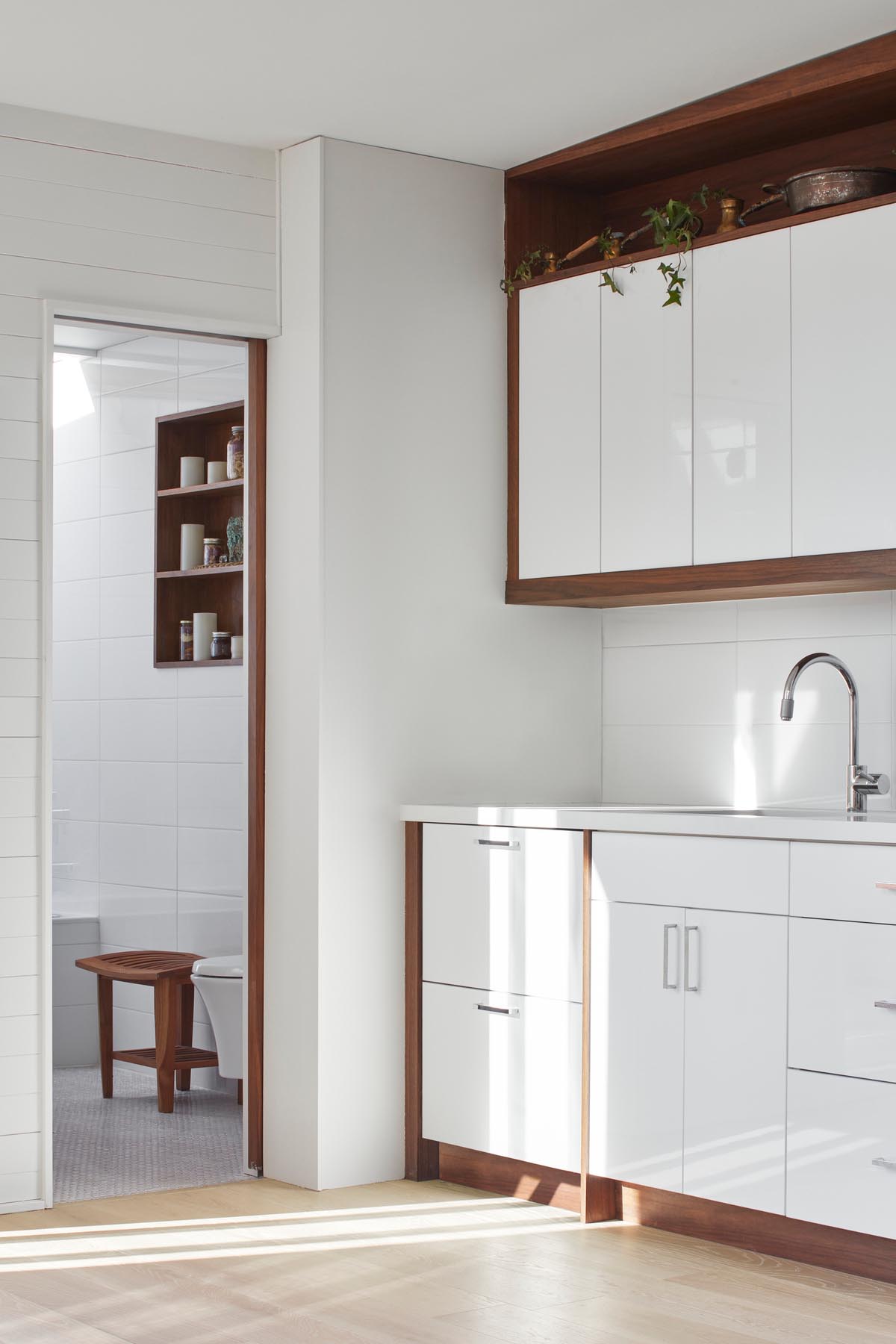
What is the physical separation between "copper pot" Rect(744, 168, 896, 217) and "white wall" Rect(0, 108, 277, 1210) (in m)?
1.43

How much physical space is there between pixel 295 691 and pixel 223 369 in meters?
1.64

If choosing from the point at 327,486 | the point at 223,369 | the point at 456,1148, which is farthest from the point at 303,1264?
the point at 223,369

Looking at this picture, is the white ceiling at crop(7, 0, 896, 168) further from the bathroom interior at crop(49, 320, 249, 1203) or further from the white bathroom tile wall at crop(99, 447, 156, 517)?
the white bathroom tile wall at crop(99, 447, 156, 517)

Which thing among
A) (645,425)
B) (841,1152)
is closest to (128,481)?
(645,425)

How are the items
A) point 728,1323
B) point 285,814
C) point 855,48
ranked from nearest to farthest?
1. point 728,1323
2. point 855,48
3. point 285,814

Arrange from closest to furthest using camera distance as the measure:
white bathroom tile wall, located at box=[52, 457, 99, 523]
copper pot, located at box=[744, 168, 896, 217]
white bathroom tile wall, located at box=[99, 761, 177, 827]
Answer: copper pot, located at box=[744, 168, 896, 217], white bathroom tile wall, located at box=[99, 761, 177, 827], white bathroom tile wall, located at box=[52, 457, 99, 523]

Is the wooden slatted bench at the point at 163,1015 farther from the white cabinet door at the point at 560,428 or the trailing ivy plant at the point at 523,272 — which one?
the trailing ivy plant at the point at 523,272

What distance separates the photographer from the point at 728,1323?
291cm

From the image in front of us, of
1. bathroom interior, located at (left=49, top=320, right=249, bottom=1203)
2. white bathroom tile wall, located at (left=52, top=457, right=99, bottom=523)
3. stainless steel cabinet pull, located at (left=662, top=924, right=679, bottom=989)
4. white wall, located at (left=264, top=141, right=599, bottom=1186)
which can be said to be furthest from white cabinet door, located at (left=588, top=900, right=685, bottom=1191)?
white bathroom tile wall, located at (left=52, top=457, right=99, bottom=523)

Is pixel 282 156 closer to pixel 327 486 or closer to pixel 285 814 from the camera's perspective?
pixel 327 486

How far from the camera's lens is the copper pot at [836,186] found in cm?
353

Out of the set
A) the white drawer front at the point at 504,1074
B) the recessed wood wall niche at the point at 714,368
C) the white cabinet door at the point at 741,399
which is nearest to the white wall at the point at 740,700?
the recessed wood wall niche at the point at 714,368

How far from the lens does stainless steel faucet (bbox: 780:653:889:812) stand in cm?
367

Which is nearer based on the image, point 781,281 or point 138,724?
point 781,281
